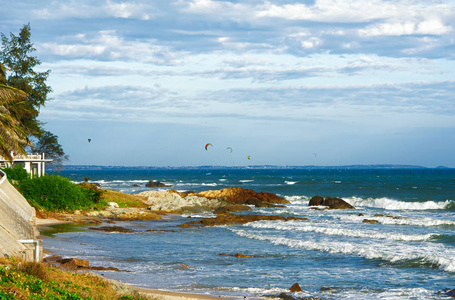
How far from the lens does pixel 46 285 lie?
11086mm

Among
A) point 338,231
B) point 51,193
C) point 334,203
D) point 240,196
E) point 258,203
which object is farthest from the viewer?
point 240,196

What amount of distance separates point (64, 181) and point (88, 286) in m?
27.2

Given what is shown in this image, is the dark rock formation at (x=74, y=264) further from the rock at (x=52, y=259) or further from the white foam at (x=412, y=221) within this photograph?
the white foam at (x=412, y=221)

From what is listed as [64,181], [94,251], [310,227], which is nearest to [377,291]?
[94,251]

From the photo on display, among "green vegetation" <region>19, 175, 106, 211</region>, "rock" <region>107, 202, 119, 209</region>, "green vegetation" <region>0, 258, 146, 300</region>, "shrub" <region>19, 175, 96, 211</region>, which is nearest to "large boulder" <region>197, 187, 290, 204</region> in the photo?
"rock" <region>107, 202, 119, 209</region>

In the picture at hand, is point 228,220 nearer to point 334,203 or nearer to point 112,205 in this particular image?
point 112,205

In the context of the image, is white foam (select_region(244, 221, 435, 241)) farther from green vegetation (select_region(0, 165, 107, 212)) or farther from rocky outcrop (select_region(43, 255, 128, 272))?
rocky outcrop (select_region(43, 255, 128, 272))

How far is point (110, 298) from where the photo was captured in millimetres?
11625

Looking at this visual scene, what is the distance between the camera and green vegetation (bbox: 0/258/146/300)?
10078 mm

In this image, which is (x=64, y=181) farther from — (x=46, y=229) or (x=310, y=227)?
(x=310, y=227)

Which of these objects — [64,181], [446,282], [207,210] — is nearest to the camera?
[446,282]

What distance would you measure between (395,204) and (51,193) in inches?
1576

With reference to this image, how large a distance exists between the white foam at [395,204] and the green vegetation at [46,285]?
5108cm

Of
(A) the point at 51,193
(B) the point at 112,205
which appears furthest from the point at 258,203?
(A) the point at 51,193
